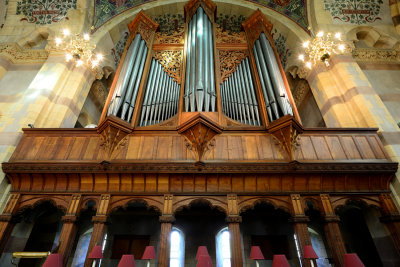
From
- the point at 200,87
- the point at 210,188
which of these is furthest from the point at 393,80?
the point at 210,188

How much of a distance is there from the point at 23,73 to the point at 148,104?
439 cm

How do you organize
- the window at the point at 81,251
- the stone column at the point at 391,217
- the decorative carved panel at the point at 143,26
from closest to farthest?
the stone column at the point at 391,217, the window at the point at 81,251, the decorative carved panel at the point at 143,26

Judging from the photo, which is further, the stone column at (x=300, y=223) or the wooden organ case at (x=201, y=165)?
the wooden organ case at (x=201, y=165)

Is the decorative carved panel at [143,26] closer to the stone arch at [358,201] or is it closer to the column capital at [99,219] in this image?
the column capital at [99,219]

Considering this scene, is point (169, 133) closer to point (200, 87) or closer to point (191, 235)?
point (200, 87)

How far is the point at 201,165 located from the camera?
457 cm

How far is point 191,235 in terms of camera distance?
6414mm

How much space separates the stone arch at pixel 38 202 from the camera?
4.62m


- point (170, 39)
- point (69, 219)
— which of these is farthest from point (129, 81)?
point (69, 219)

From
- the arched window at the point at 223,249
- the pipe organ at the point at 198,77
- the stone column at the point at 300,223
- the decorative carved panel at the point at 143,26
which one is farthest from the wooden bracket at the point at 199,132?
the decorative carved panel at the point at 143,26

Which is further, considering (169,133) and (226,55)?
(226,55)

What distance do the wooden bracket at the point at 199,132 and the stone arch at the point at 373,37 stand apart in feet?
19.9

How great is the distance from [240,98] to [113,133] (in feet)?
10.2

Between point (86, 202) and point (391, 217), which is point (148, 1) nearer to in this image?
point (86, 202)
